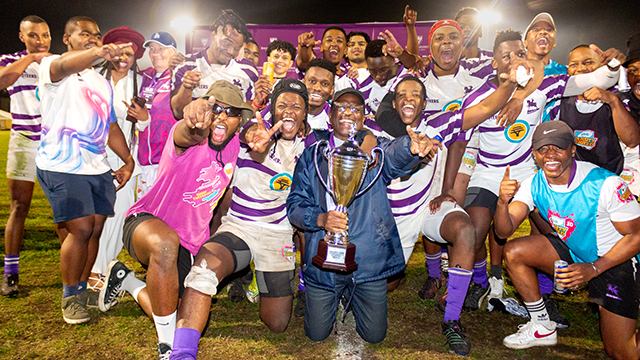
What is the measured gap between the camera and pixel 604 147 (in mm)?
3926

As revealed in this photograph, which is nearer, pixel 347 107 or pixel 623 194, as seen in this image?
pixel 623 194

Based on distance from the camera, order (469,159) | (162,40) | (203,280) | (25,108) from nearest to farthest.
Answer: (203,280) < (469,159) < (25,108) < (162,40)

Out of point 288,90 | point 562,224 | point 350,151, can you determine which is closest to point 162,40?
point 288,90

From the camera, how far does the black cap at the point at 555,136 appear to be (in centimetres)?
309

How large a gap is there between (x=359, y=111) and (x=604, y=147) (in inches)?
106

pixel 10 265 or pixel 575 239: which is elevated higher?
pixel 575 239

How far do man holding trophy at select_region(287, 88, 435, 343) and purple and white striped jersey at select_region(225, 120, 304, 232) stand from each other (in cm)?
30

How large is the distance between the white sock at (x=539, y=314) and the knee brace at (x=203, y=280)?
275cm

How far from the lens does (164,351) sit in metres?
2.77

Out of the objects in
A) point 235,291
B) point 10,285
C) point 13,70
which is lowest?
point 10,285

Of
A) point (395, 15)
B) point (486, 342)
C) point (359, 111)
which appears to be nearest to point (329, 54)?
point (359, 111)

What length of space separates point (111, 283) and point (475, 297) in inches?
146

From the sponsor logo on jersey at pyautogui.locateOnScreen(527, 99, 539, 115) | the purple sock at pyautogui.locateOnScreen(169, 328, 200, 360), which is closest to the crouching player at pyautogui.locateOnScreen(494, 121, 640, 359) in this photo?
the sponsor logo on jersey at pyautogui.locateOnScreen(527, 99, 539, 115)

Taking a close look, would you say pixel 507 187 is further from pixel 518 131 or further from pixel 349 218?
pixel 349 218
